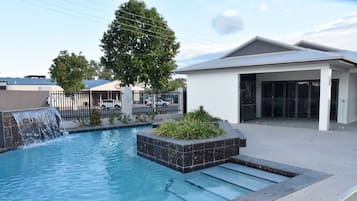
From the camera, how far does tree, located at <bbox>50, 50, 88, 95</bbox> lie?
24234 millimetres

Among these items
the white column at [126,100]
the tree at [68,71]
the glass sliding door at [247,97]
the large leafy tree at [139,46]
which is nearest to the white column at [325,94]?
the glass sliding door at [247,97]

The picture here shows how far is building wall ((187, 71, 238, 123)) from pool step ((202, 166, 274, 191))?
686cm


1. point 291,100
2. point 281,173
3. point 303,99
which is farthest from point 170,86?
point 281,173

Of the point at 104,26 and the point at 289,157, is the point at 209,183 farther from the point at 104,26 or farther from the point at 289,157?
the point at 104,26

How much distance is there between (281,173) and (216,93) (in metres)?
8.08

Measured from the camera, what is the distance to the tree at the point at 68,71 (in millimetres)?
24234

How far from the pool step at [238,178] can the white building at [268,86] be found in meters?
6.11

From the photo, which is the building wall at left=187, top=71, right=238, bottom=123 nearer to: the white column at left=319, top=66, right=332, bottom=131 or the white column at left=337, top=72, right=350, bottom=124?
the white column at left=319, top=66, right=332, bottom=131

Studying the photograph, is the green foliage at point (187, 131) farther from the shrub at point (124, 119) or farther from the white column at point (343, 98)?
the white column at point (343, 98)

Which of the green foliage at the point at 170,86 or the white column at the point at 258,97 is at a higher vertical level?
the green foliage at the point at 170,86

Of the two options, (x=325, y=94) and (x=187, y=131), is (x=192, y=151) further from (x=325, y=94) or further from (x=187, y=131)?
(x=325, y=94)

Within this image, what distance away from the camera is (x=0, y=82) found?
2722 centimetres

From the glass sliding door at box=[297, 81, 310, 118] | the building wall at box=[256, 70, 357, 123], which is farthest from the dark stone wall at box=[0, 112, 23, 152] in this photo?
the glass sliding door at box=[297, 81, 310, 118]

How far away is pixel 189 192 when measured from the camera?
178 inches
